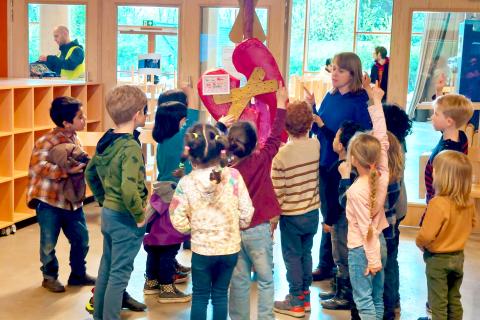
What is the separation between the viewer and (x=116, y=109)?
3420 mm

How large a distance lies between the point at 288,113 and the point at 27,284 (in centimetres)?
201

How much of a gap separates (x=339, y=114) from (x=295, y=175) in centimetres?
61

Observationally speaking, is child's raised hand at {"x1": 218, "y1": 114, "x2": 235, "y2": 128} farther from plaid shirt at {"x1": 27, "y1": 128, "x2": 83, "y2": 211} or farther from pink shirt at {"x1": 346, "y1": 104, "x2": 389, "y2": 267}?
plaid shirt at {"x1": 27, "y1": 128, "x2": 83, "y2": 211}

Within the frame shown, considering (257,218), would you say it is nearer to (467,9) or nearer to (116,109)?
(116,109)

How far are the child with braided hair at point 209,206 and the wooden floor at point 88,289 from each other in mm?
932

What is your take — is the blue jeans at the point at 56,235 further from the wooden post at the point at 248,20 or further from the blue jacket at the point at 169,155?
the wooden post at the point at 248,20

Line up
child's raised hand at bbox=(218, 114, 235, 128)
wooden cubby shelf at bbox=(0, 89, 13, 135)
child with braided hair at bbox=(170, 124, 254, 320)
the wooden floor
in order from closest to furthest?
1. child with braided hair at bbox=(170, 124, 254, 320)
2. child's raised hand at bbox=(218, 114, 235, 128)
3. the wooden floor
4. wooden cubby shelf at bbox=(0, 89, 13, 135)

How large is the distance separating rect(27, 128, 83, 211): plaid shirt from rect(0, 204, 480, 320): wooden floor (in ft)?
1.88

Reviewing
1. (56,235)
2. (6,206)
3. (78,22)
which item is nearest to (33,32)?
(78,22)

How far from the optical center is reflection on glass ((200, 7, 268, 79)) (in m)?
6.59

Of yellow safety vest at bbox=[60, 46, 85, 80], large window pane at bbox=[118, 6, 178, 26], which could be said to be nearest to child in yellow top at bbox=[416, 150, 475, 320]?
large window pane at bbox=[118, 6, 178, 26]

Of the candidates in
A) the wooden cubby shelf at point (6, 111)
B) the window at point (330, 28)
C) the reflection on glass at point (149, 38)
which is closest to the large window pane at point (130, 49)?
the reflection on glass at point (149, 38)

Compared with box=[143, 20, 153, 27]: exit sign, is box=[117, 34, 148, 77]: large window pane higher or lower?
lower

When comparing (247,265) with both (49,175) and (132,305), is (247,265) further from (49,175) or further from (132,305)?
(49,175)
